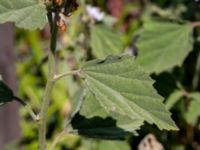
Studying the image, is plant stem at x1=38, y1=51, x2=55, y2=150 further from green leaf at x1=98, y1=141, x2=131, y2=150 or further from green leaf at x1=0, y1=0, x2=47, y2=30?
green leaf at x1=98, y1=141, x2=131, y2=150

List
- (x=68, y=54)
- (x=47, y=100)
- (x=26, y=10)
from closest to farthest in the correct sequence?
(x=26, y=10) < (x=47, y=100) < (x=68, y=54)

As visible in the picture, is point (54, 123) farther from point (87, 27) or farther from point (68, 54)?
point (87, 27)

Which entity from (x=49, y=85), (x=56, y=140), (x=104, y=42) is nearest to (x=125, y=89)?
(x=49, y=85)

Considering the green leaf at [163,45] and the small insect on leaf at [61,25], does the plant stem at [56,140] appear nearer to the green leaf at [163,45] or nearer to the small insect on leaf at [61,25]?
the small insect on leaf at [61,25]

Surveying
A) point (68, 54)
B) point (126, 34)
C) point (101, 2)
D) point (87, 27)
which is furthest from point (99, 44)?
point (126, 34)

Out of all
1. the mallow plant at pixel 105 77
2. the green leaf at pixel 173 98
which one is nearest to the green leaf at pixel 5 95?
the mallow plant at pixel 105 77
